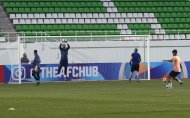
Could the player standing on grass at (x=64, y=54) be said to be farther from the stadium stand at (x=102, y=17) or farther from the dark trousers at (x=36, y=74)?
the stadium stand at (x=102, y=17)

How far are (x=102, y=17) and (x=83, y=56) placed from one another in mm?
10942

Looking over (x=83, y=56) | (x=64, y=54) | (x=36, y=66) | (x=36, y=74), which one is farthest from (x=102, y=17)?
(x=36, y=74)

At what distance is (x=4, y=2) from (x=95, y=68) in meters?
13.0

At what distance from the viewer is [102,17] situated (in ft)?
168

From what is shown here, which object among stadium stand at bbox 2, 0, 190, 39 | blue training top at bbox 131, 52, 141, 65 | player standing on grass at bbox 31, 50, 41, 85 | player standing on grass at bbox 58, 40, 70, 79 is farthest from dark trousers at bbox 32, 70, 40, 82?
stadium stand at bbox 2, 0, 190, 39

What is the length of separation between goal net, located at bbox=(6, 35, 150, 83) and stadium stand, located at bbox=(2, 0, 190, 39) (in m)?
4.46

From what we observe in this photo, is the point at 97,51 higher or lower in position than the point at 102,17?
lower

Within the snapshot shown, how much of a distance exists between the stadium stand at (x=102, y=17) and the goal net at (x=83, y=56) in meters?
4.46

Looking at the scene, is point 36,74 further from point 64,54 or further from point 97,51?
Answer: point 97,51

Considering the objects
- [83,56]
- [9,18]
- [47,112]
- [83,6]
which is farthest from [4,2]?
[47,112]

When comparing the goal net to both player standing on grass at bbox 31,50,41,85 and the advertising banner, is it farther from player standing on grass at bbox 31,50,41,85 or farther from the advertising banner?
player standing on grass at bbox 31,50,41,85

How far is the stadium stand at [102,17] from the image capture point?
160 ft

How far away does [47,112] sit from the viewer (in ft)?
53.2

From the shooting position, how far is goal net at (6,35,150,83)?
38.1 meters
